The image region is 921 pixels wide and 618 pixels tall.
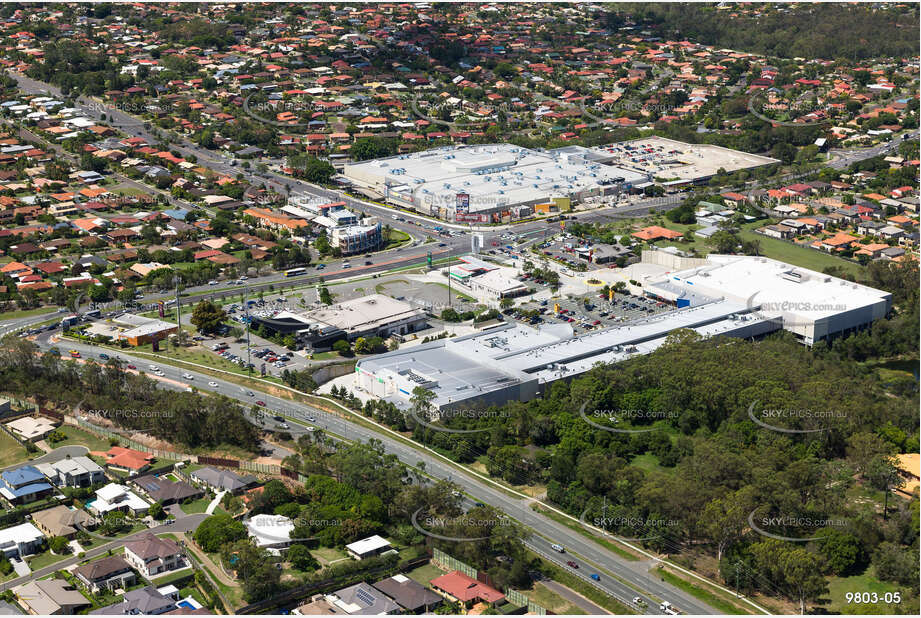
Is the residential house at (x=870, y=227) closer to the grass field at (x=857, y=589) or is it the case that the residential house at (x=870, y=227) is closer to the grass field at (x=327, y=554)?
the grass field at (x=857, y=589)

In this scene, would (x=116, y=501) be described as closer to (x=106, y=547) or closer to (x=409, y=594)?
(x=106, y=547)

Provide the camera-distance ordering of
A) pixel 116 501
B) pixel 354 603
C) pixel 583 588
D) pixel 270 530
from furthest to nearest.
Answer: pixel 116 501, pixel 270 530, pixel 583 588, pixel 354 603

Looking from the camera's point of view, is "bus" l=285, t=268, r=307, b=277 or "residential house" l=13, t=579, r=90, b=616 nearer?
"residential house" l=13, t=579, r=90, b=616

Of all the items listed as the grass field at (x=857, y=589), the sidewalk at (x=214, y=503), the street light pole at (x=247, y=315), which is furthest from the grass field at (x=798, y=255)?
the sidewalk at (x=214, y=503)

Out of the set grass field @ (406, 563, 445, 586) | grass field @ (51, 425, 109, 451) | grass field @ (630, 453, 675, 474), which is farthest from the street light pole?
grass field @ (630, 453, 675, 474)

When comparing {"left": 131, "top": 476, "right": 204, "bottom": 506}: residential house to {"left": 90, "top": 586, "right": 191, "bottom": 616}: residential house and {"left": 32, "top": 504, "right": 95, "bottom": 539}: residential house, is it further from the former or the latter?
{"left": 90, "top": 586, "right": 191, "bottom": 616}: residential house

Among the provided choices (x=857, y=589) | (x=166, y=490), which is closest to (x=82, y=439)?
(x=166, y=490)
